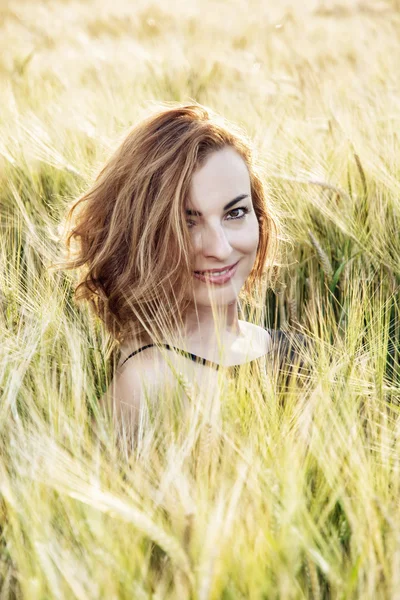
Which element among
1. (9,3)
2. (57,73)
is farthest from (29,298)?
(9,3)

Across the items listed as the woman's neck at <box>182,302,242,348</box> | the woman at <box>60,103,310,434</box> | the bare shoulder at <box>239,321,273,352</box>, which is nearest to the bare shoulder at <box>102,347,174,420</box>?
the woman at <box>60,103,310,434</box>

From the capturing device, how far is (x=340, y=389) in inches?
35.9

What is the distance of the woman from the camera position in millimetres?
1180

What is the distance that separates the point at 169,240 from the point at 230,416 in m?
0.42

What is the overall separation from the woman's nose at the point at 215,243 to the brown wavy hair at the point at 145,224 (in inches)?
1.1

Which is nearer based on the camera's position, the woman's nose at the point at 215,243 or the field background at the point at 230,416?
the field background at the point at 230,416

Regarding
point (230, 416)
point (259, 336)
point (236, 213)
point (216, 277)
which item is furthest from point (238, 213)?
point (230, 416)

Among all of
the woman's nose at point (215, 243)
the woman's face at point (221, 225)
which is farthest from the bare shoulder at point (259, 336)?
the woman's nose at point (215, 243)

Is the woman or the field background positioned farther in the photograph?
the woman

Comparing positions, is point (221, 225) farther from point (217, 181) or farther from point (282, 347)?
point (282, 347)

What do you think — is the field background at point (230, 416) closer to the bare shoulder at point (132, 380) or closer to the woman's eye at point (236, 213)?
the bare shoulder at point (132, 380)

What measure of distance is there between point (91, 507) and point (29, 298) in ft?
1.86

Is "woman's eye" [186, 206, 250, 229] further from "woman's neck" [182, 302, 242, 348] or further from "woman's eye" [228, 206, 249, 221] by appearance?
"woman's neck" [182, 302, 242, 348]

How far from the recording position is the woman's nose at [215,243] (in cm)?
117
